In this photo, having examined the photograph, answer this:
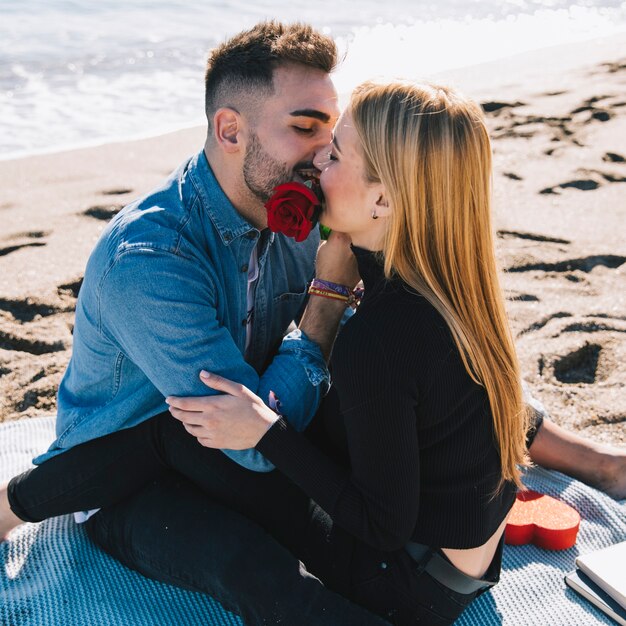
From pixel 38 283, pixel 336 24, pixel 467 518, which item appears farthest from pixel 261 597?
pixel 336 24

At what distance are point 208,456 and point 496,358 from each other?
3.17 feet

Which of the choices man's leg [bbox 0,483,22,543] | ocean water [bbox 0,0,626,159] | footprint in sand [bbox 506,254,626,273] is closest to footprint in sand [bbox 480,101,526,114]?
ocean water [bbox 0,0,626,159]

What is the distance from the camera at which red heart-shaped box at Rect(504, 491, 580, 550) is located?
299 cm

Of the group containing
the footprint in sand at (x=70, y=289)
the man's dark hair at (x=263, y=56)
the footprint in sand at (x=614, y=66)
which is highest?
the man's dark hair at (x=263, y=56)

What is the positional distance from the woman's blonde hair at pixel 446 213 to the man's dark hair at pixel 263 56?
0.73m

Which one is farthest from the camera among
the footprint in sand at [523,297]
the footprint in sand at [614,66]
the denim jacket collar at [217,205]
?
the footprint in sand at [614,66]

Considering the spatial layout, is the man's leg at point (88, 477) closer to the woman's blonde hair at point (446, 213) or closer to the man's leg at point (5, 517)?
the man's leg at point (5, 517)

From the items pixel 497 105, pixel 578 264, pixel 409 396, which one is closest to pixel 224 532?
pixel 409 396

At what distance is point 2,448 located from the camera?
342 centimetres

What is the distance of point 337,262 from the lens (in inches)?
113

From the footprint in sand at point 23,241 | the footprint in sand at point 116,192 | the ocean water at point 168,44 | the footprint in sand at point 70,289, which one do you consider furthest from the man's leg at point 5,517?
the ocean water at point 168,44

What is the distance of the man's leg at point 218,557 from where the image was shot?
2.35 m

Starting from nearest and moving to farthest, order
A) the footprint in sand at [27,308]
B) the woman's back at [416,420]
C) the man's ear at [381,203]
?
1. the woman's back at [416,420]
2. the man's ear at [381,203]
3. the footprint in sand at [27,308]

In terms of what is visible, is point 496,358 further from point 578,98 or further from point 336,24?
point 336,24
